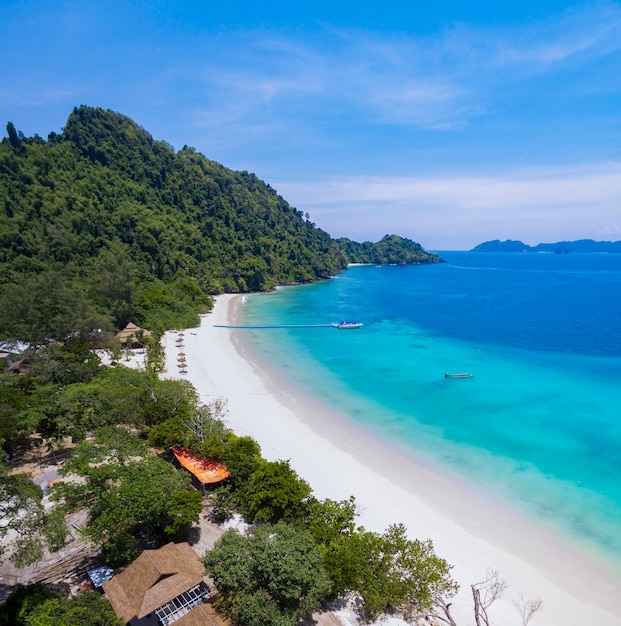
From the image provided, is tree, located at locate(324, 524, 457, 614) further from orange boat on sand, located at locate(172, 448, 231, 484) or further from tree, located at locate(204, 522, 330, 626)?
orange boat on sand, located at locate(172, 448, 231, 484)

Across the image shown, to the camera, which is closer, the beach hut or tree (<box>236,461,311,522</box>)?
the beach hut

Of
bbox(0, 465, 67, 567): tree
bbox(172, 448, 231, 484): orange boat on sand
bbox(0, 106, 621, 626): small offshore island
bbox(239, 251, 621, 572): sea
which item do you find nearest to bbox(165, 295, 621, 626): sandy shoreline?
bbox(0, 106, 621, 626): small offshore island

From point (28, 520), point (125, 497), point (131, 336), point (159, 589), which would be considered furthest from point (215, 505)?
point (131, 336)

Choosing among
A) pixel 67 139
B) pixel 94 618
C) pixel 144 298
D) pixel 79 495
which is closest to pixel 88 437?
pixel 79 495

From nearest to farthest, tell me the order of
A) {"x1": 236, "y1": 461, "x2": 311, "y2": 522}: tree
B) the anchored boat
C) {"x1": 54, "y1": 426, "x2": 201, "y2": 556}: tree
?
{"x1": 54, "y1": 426, "x2": 201, "y2": 556}: tree, {"x1": 236, "y1": 461, "x2": 311, "y2": 522}: tree, the anchored boat

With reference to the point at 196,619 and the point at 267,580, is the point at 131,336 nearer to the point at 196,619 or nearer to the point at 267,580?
the point at 196,619

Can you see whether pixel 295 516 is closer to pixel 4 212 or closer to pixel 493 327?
pixel 493 327
